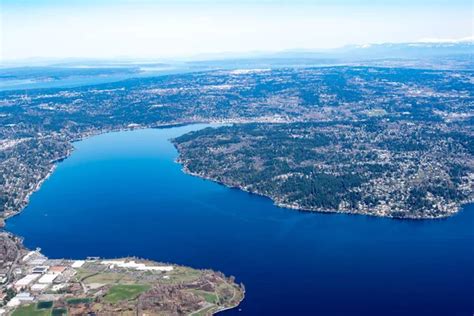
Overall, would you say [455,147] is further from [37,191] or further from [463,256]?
[37,191]

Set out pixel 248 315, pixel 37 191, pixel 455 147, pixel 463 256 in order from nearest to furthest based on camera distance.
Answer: pixel 248 315 → pixel 463 256 → pixel 37 191 → pixel 455 147

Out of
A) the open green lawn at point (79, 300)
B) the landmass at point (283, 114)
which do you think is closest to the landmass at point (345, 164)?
the landmass at point (283, 114)

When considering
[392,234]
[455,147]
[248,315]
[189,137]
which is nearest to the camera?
[248,315]

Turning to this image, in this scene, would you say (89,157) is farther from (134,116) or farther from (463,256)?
(463,256)

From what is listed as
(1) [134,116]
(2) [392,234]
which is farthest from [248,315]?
(1) [134,116]

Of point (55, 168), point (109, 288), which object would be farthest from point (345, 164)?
point (109, 288)

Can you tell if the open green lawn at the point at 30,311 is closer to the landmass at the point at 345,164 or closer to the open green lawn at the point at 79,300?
the open green lawn at the point at 79,300

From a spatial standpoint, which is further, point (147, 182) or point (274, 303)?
point (147, 182)
